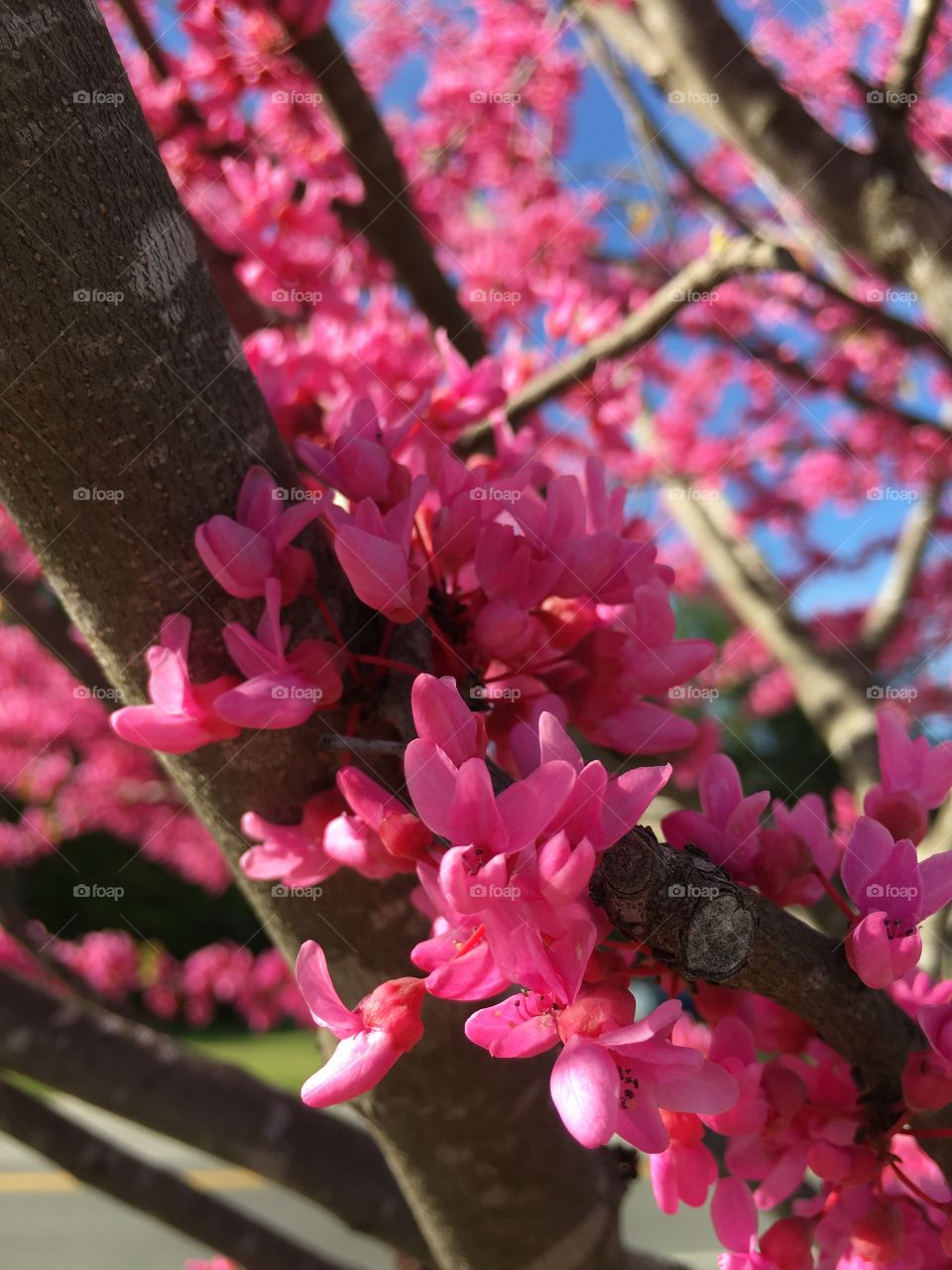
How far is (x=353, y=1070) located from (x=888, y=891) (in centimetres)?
44

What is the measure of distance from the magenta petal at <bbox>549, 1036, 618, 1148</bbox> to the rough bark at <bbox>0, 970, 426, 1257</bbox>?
3.71ft

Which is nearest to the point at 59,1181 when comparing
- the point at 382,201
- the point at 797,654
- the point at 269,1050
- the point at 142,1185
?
the point at 269,1050

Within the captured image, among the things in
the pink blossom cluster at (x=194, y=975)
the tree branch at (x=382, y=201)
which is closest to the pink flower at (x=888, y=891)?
the tree branch at (x=382, y=201)

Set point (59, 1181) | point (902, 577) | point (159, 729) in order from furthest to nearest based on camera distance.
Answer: point (59, 1181) → point (902, 577) → point (159, 729)

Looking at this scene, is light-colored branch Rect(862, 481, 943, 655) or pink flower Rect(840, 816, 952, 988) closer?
pink flower Rect(840, 816, 952, 988)

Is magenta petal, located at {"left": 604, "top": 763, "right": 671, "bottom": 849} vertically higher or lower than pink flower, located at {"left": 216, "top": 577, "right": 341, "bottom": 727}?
lower

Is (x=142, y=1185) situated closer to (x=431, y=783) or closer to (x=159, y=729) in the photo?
(x=159, y=729)

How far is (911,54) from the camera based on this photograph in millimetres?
1744

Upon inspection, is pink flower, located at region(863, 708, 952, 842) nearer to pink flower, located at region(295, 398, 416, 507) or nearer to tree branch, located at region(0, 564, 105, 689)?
pink flower, located at region(295, 398, 416, 507)

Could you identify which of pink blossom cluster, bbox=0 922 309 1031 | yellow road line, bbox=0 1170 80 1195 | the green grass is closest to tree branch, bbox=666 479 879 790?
pink blossom cluster, bbox=0 922 309 1031

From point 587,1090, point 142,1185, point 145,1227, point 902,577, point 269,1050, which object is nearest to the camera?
point 587,1090

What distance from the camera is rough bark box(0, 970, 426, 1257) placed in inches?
63.6

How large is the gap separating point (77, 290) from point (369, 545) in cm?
32

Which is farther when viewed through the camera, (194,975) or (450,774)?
(194,975)
